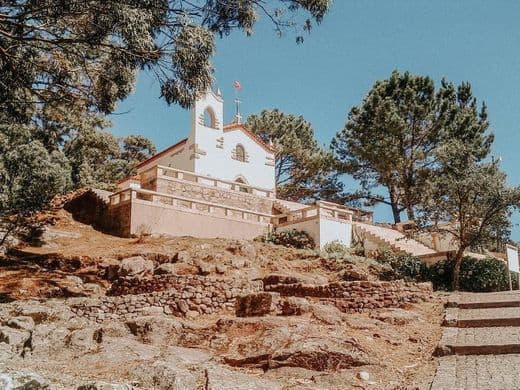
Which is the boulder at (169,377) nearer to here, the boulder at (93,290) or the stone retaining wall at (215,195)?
the boulder at (93,290)

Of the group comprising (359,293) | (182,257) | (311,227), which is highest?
(311,227)

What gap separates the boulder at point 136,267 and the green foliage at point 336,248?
786 cm

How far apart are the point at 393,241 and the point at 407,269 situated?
4556 millimetres

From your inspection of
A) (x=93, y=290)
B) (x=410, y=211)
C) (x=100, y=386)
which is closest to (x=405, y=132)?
(x=410, y=211)

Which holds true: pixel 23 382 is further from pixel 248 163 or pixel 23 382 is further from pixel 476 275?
pixel 248 163

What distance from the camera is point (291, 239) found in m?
25.2

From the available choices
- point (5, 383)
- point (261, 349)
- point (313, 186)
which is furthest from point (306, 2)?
point (313, 186)

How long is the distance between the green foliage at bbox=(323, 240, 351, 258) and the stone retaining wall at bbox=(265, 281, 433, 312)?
6.86m

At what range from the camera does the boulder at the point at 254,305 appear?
14.0 metres

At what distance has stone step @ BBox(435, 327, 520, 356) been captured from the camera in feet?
39.7

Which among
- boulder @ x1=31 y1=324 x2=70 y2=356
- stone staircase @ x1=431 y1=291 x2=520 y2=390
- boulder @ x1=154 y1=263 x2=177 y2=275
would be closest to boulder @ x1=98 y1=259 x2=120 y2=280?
boulder @ x1=154 y1=263 x2=177 y2=275

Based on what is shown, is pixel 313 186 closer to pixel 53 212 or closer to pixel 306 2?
pixel 53 212

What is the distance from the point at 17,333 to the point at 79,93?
25.9ft

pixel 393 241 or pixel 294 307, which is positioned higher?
pixel 393 241
